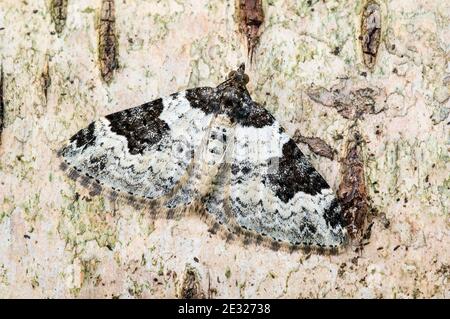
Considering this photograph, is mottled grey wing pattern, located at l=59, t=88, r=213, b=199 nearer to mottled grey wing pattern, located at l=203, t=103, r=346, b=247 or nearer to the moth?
the moth

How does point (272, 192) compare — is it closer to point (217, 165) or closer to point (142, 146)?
point (217, 165)

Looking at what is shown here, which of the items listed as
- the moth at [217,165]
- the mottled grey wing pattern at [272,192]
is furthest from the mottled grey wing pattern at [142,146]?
the mottled grey wing pattern at [272,192]

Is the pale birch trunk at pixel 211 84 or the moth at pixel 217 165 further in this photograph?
the moth at pixel 217 165

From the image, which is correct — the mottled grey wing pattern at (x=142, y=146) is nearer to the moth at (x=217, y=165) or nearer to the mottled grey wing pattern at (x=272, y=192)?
the moth at (x=217, y=165)

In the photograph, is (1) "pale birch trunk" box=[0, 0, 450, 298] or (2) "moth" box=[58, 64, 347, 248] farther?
(2) "moth" box=[58, 64, 347, 248]

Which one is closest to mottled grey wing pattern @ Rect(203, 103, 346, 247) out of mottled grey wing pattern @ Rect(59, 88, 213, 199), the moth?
the moth

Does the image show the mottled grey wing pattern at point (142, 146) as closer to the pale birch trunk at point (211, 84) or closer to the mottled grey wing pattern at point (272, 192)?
→ the pale birch trunk at point (211, 84)

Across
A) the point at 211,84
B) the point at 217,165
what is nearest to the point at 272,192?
the point at 217,165
